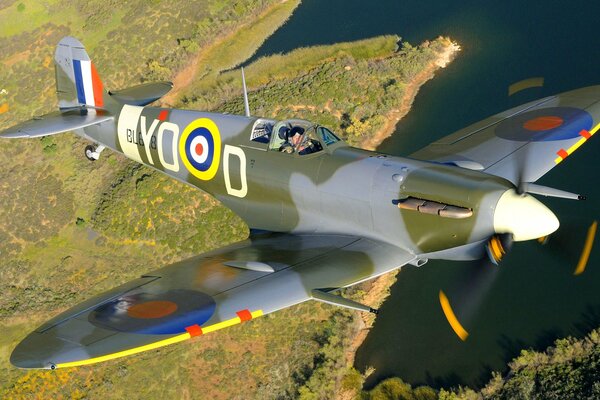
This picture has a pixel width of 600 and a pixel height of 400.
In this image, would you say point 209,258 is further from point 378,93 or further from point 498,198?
point 378,93

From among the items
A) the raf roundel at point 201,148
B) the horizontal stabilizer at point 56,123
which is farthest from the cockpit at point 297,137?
Result: the horizontal stabilizer at point 56,123

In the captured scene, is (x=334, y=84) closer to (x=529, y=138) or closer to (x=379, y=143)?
(x=379, y=143)

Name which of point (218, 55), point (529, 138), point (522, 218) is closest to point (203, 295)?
point (522, 218)

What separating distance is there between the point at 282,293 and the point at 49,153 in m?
13.8

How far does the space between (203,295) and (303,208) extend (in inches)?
117

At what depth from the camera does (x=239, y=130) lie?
42.4 ft

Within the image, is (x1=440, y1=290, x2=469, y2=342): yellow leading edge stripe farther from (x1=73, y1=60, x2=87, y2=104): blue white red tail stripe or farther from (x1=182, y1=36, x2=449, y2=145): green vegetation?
(x1=73, y1=60, x2=87, y2=104): blue white red tail stripe

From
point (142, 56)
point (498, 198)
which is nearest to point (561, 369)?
point (498, 198)

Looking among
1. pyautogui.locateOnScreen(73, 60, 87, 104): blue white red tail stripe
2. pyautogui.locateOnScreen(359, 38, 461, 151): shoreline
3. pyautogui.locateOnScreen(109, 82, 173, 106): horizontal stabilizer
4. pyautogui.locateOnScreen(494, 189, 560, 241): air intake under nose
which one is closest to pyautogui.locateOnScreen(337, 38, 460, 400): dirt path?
pyautogui.locateOnScreen(359, 38, 461, 151): shoreline

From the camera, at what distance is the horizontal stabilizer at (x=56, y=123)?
14492 mm

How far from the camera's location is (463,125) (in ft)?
61.8

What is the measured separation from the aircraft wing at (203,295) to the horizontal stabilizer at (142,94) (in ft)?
19.3

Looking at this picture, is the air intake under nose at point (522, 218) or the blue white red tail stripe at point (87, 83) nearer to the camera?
the air intake under nose at point (522, 218)

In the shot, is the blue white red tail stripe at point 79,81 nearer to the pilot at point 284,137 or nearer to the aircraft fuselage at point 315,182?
the aircraft fuselage at point 315,182
